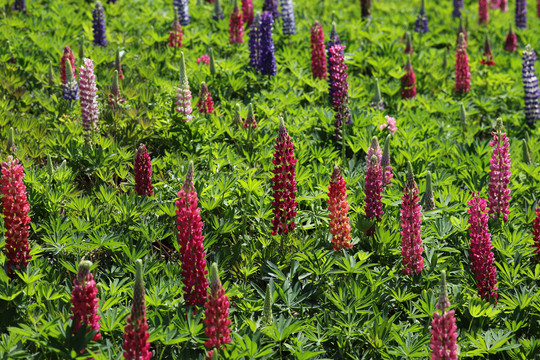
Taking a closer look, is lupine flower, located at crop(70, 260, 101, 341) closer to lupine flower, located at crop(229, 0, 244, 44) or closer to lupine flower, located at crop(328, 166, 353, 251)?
lupine flower, located at crop(328, 166, 353, 251)

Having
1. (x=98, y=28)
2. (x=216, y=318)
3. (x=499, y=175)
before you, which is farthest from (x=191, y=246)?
(x=98, y=28)

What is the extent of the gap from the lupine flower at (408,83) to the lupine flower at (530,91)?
1308 millimetres

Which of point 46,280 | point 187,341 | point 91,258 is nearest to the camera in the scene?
point 187,341

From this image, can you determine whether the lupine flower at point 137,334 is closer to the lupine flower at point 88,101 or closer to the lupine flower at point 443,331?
the lupine flower at point 443,331

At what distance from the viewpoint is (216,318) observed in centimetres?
345

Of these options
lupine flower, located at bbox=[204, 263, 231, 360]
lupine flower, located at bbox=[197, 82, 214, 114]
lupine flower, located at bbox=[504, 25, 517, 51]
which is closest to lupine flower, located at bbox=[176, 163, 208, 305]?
lupine flower, located at bbox=[204, 263, 231, 360]

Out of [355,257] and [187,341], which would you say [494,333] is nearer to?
[355,257]

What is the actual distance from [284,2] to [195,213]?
18.7 feet

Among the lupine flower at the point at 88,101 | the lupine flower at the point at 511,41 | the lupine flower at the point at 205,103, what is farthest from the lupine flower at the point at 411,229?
the lupine flower at the point at 511,41

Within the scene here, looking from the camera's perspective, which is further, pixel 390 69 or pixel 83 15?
pixel 83 15

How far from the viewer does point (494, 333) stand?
12.9 ft

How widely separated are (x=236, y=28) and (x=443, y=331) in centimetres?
580

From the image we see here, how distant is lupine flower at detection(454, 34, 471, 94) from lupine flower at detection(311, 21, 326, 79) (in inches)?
70.4

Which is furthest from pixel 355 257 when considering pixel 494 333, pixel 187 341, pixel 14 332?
pixel 14 332
